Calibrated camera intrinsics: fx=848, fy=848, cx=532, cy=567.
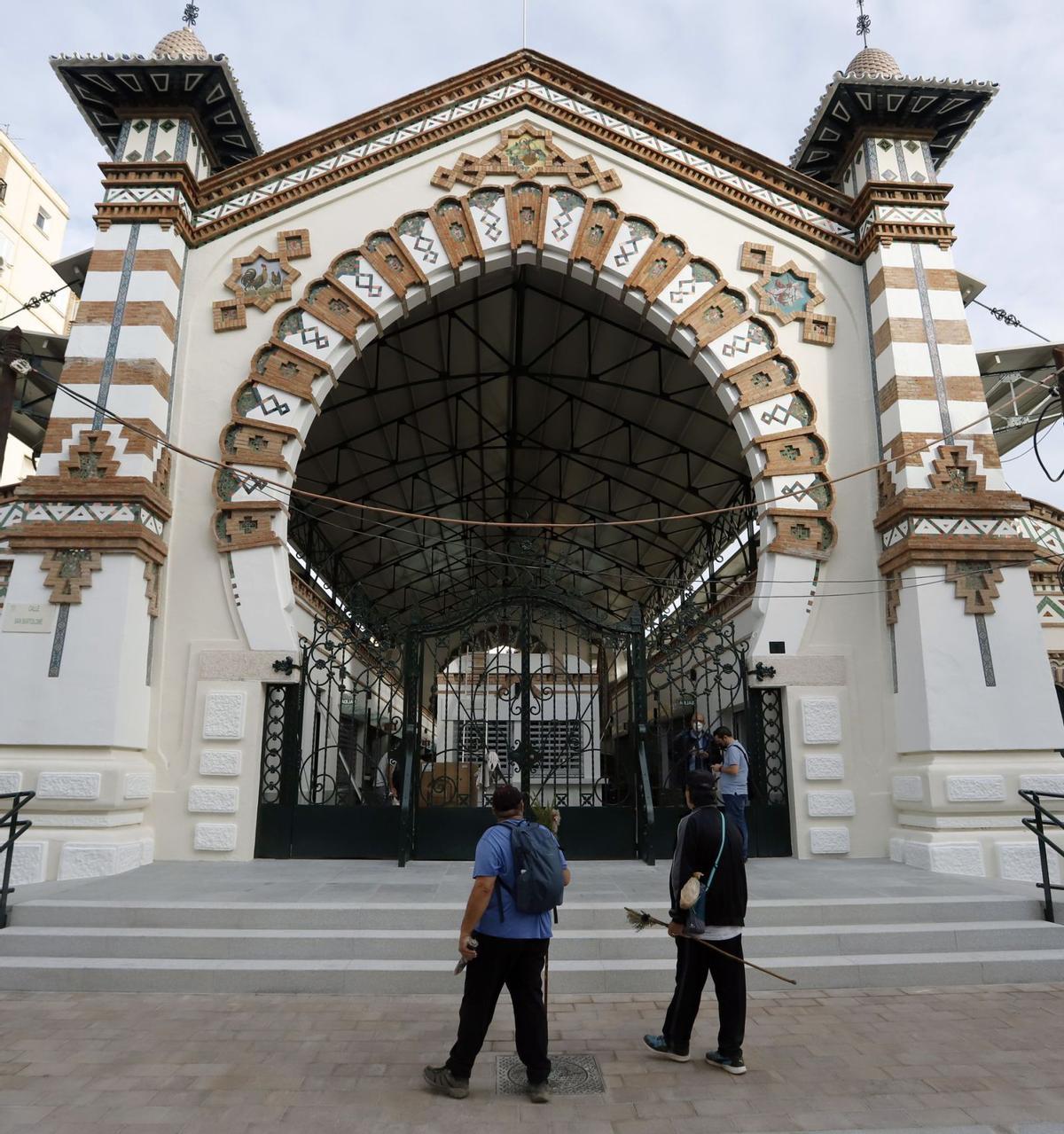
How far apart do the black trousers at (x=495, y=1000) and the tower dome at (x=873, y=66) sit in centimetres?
1157

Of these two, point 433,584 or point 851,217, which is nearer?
point 851,217


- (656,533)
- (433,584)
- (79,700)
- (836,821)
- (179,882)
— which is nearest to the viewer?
(179,882)

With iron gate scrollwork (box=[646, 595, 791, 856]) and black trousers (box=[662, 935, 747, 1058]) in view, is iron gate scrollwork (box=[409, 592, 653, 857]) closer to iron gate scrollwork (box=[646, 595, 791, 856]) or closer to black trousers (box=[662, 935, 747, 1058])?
iron gate scrollwork (box=[646, 595, 791, 856])

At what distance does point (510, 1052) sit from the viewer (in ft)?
15.8

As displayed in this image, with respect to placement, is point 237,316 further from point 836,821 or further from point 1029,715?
point 1029,715

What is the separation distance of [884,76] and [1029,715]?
324 inches

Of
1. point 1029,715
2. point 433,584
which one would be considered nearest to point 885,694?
point 1029,715

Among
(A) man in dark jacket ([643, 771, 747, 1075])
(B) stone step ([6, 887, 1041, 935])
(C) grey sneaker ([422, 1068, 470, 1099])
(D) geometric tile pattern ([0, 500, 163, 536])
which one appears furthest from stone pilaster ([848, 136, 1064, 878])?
(D) geometric tile pattern ([0, 500, 163, 536])

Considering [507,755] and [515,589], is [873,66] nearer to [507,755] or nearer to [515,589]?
[515,589]

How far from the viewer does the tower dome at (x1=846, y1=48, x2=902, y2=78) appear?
36.6ft

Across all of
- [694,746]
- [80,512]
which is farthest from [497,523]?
[80,512]

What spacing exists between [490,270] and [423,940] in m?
8.34

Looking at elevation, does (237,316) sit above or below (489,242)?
below

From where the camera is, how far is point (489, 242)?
11.0m
